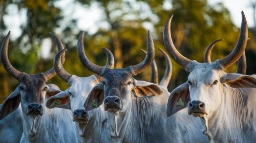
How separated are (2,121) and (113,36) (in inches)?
829

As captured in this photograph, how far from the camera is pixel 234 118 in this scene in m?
13.8

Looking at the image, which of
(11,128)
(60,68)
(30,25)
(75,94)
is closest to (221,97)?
(75,94)

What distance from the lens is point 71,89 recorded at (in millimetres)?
14914

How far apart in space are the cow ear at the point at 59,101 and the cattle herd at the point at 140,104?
0.05 feet

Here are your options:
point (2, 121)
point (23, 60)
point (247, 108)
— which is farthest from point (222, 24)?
point (247, 108)

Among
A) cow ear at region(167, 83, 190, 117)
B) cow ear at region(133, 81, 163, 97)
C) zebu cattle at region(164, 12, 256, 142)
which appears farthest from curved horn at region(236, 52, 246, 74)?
cow ear at region(167, 83, 190, 117)

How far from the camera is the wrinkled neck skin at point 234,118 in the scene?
1341 centimetres

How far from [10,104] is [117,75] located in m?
2.62

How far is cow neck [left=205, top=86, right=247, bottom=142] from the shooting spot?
44.0 ft

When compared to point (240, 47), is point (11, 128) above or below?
below

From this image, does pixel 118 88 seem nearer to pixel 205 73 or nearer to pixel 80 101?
pixel 80 101

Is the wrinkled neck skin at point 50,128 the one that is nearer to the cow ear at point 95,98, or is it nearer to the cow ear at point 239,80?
the cow ear at point 95,98

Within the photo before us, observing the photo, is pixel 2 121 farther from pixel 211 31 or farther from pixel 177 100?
pixel 211 31

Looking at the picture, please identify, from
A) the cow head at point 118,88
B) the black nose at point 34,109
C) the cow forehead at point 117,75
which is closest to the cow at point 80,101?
the cow head at point 118,88
